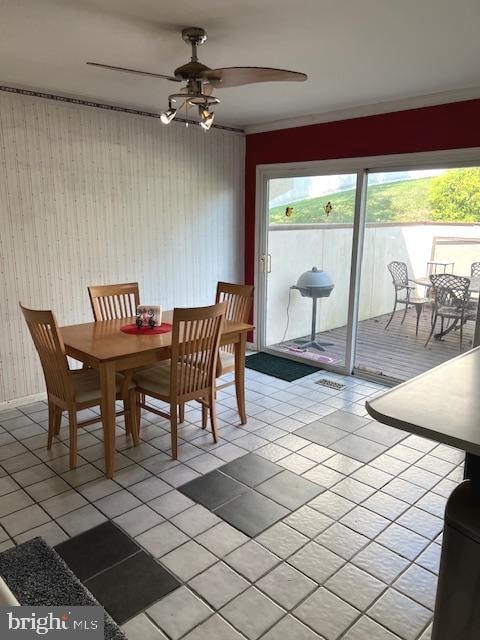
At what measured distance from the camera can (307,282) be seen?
4.86m

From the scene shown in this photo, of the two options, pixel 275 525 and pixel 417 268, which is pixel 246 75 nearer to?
pixel 275 525

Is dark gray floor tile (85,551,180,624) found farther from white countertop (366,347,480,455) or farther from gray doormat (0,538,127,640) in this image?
white countertop (366,347,480,455)

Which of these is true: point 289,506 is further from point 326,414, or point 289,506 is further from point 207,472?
point 326,414

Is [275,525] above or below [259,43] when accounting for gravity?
A: below

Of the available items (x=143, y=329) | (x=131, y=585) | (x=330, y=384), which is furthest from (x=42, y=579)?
(x=330, y=384)

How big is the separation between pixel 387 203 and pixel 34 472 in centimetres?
337

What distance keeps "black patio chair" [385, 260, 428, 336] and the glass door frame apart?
0.30 m

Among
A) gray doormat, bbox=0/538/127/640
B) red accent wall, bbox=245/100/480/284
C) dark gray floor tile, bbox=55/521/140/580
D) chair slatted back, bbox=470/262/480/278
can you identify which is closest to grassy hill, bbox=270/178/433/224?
red accent wall, bbox=245/100/480/284

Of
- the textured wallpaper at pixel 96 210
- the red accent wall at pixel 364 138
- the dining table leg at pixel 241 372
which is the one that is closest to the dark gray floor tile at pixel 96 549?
the dining table leg at pixel 241 372

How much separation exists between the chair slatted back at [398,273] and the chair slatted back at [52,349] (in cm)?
286

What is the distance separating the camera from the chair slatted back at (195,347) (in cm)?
273

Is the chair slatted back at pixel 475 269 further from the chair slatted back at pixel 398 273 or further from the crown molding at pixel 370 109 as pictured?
the crown molding at pixel 370 109

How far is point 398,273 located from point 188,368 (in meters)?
2.20

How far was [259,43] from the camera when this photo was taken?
250 centimetres
